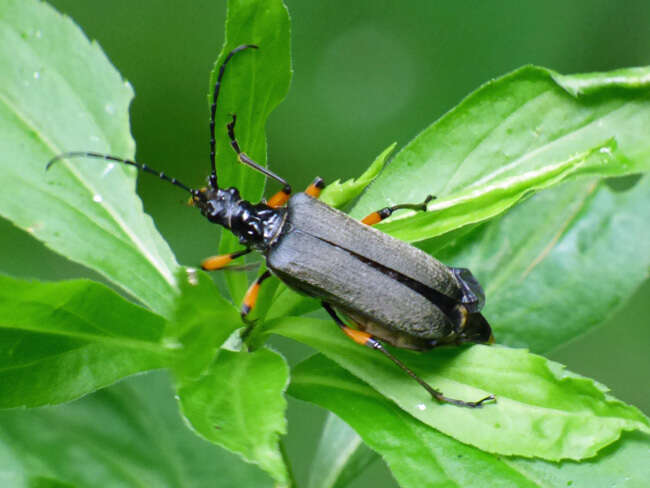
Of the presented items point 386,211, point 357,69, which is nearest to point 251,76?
point 386,211

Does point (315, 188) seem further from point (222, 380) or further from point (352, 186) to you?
point (222, 380)

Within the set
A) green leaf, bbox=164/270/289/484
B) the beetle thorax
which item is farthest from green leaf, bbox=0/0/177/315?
the beetle thorax

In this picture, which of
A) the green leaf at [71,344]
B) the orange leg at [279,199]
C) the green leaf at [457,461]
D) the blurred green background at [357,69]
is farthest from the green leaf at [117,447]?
the blurred green background at [357,69]

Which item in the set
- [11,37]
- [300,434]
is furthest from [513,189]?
[300,434]

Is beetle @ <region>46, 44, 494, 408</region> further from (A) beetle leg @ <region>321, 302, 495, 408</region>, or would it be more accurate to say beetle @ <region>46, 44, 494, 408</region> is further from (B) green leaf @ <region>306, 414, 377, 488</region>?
(B) green leaf @ <region>306, 414, 377, 488</region>

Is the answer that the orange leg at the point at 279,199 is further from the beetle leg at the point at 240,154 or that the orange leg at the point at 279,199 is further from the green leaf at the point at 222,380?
the green leaf at the point at 222,380

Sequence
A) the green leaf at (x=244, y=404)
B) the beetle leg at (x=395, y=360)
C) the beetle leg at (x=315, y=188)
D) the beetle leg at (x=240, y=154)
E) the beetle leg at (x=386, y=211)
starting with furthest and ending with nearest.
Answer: the beetle leg at (x=315, y=188)
the beetle leg at (x=386, y=211)
the beetle leg at (x=240, y=154)
the beetle leg at (x=395, y=360)
the green leaf at (x=244, y=404)
